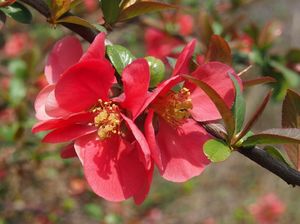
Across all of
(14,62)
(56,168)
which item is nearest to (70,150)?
(14,62)

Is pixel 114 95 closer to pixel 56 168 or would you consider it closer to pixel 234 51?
pixel 234 51

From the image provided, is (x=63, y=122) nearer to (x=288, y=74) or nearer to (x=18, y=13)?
(x=18, y=13)

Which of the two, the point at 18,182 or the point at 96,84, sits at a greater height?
the point at 96,84

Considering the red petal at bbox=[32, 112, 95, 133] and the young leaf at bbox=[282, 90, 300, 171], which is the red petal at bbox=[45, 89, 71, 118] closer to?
the red petal at bbox=[32, 112, 95, 133]

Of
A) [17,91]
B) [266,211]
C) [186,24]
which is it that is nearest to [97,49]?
[17,91]

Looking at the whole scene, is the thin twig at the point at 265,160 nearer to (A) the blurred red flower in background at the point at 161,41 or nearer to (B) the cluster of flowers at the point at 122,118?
(B) the cluster of flowers at the point at 122,118

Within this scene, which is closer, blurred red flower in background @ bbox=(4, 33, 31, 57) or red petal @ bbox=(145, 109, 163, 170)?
red petal @ bbox=(145, 109, 163, 170)

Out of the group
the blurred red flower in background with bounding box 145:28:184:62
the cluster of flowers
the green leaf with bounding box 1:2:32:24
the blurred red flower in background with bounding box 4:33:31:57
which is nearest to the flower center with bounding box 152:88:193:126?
the cluster of flowers
